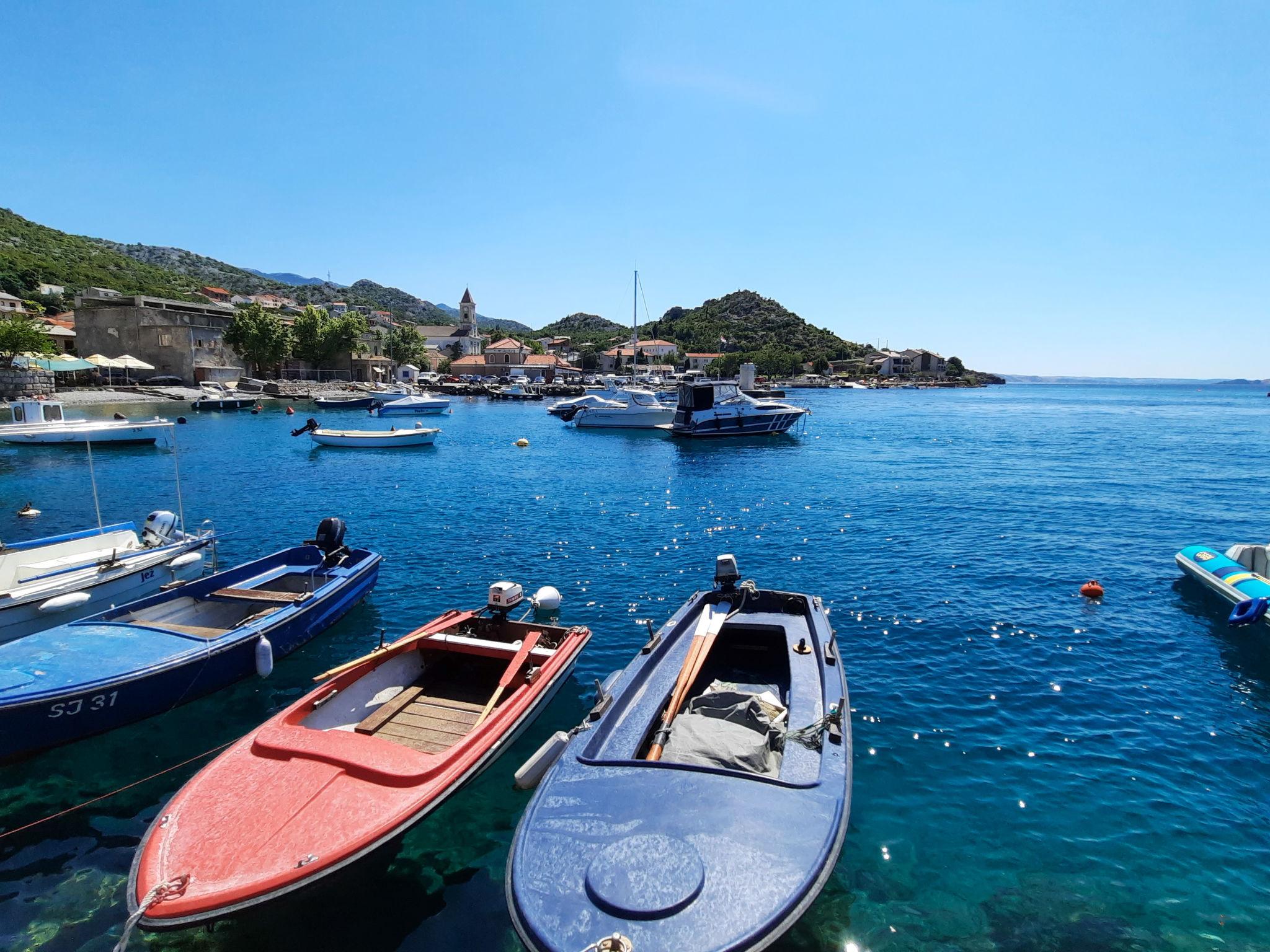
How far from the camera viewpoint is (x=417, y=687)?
31.4 ft

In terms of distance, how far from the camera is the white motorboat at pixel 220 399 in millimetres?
67938

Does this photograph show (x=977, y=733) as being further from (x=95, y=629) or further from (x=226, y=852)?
(x=95, y=629)

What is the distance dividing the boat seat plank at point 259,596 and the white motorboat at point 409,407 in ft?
182

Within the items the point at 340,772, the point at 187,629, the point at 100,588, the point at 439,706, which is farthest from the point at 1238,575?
the point at 100,588

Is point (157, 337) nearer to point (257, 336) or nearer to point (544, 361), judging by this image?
point (257, 336)

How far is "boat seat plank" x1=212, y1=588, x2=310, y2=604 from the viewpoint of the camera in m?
12.3

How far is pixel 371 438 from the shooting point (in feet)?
148

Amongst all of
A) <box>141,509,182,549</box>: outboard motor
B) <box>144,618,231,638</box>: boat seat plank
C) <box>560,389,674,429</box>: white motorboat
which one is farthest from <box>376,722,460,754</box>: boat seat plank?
<box>560,389,674,429</box>: white motorboat

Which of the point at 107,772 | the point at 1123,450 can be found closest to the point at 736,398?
the point at 1123,450

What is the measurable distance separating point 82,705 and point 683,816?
8.53 meters

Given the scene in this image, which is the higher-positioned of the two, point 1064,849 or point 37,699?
point 37,699

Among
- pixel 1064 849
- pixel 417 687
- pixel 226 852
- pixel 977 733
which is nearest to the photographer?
pixel 226 852

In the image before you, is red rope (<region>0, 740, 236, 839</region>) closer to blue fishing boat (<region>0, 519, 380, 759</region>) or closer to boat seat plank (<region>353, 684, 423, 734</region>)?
blue fishing boat (<region>0, 519, 380, 759</region>)

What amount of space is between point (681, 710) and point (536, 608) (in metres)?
6.43
